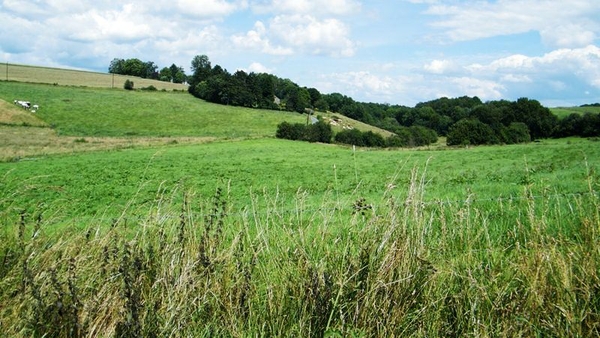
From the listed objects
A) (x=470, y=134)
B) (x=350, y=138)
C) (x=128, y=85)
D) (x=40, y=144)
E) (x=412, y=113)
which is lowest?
(x=40, y=144)

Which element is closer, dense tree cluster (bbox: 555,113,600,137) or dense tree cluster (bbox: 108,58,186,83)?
dense tree cluster (bbox: 555,113,600,137)

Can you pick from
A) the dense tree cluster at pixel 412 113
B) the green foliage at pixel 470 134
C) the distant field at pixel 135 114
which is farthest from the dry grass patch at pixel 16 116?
the green foliage at pixel 470 134

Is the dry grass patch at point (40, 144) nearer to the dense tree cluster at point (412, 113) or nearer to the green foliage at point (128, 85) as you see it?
the dense tree cluster at point (412, 113)

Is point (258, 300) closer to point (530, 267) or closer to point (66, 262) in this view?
point (66, 262)

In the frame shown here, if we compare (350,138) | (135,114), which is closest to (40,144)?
(135,114)

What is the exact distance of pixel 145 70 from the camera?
561ft

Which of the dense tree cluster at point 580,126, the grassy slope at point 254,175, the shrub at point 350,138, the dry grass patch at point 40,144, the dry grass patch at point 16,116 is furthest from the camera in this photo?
the shrub at point 350,138

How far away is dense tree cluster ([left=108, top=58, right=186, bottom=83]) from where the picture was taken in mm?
167625

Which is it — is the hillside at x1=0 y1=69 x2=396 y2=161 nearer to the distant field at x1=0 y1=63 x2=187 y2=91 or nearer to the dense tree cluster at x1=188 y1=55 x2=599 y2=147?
the distant field at x1=0 y1=63 x2=187 y2=91

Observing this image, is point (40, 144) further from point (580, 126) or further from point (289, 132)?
point (580, 126)

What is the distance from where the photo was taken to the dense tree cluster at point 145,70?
168m

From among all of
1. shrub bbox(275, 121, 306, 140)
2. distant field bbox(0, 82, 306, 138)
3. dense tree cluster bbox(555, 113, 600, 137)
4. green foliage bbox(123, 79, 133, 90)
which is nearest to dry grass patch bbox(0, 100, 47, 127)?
distant field bbox(0, 82, 306, 138)

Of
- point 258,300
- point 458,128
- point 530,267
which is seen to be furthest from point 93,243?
point 458,128

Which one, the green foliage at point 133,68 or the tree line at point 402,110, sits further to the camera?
the green foliage at point 133,68
